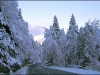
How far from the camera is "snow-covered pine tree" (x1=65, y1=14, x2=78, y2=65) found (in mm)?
53669

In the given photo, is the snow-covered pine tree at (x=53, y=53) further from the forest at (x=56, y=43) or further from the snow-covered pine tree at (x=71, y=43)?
the snow-covered pine tree at (x=71, y=43)

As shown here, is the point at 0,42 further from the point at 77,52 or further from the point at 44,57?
the point at 44,57

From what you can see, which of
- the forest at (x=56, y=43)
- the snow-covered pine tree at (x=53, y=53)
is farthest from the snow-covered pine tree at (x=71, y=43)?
the snow-covered pine tree at (x=53, y=53)

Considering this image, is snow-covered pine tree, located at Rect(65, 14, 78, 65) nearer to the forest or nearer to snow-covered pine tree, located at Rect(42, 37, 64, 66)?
the forest

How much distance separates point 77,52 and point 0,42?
35150 mm

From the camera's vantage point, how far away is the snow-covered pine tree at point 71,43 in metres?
53.7

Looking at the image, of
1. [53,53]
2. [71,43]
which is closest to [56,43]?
[53,53]

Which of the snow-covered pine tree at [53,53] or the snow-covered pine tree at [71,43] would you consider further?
the snow-covered pine tree at [53,53]

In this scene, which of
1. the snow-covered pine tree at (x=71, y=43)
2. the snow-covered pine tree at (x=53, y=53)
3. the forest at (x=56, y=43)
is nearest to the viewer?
the forest at (x=56, y=43)

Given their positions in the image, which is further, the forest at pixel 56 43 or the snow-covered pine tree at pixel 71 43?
the snow-covered pine tree at pixel 71 43

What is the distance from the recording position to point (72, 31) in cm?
5772

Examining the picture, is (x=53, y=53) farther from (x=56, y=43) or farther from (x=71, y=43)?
(x=71, y=43)

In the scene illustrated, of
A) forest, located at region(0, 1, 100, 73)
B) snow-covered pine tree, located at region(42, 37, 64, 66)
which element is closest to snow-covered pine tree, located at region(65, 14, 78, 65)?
forest, located at region(0, 1, 100, 73)

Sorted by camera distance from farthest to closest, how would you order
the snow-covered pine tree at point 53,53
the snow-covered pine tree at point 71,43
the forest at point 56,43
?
the snow-covered pine tree at point 53,53
the snow-covered pine tree at point 71,43
the forest at point 56,43
